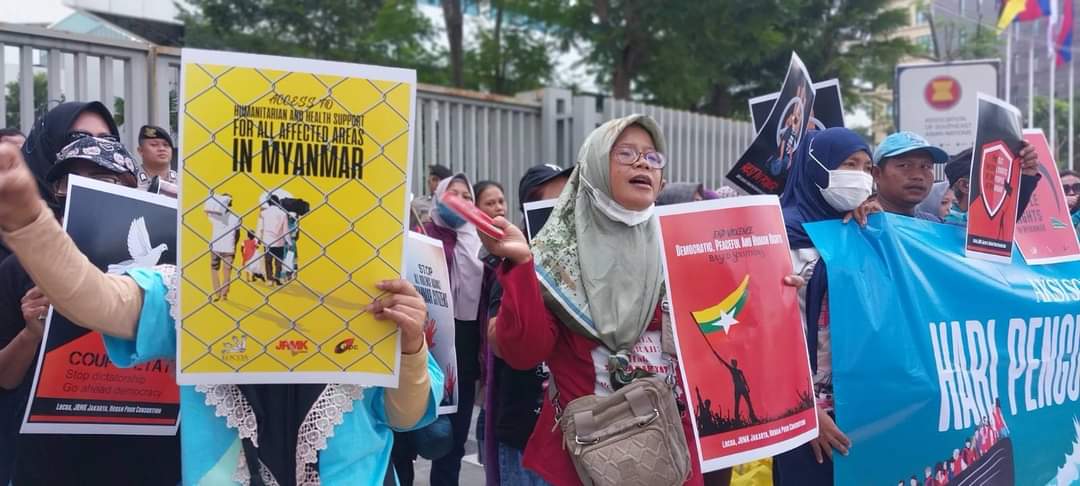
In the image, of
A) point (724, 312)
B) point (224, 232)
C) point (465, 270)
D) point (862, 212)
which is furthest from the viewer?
point (465, 270)

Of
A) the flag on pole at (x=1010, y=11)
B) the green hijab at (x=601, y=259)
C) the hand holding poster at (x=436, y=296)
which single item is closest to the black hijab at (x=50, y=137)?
the hand holding poster at (x=436, y=296)

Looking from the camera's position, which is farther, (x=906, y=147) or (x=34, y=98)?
(x=34, y=98)

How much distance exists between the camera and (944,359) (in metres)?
3.62

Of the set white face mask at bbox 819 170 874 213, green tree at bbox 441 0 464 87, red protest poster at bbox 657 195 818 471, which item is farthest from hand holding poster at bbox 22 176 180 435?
green tree at bbox 441 0 464 87

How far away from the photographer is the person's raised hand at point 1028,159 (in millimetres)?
4145

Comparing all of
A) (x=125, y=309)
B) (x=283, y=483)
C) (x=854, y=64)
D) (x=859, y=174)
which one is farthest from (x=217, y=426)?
(x=854, y=64)

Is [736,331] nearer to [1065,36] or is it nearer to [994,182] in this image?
[994,182]

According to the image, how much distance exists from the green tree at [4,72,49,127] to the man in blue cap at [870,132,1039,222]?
5171mm

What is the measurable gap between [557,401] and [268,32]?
1202 cm

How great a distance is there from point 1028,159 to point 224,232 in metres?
3.37

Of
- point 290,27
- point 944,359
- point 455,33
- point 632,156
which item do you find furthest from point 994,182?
point 455,33

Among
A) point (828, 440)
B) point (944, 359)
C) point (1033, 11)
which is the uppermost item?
point (1033, 11)

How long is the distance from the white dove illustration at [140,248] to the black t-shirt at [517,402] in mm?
1298

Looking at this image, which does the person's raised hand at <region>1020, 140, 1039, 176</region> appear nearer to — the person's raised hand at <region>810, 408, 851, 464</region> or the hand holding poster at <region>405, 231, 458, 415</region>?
the person's raised hand at <region>810, 408, 851, 464</region>
